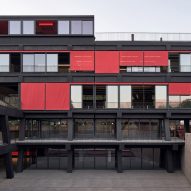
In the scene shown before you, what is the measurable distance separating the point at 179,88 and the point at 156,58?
4.99 meters

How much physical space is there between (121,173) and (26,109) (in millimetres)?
14835

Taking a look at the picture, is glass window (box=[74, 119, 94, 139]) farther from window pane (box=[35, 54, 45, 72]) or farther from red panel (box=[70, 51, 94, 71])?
window pane (box=[35, 54, 45, 72])

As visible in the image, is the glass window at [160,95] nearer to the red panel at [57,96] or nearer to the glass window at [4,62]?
the red panel at [57,96]

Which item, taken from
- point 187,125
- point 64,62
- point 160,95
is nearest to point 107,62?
point 64,62

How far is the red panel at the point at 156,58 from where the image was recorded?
4525cm

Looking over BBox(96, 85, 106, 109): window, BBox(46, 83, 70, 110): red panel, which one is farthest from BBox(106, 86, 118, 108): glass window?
BBox(46, 83, 70, 110): red panel

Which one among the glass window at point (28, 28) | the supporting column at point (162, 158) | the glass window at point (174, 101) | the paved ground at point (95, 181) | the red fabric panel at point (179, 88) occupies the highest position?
the glass window at point (28, 28)

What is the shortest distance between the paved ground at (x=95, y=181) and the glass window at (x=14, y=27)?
19005 millimetres

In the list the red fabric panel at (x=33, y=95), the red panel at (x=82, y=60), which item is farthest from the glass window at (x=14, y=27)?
the red panel at (x=82, y=60)

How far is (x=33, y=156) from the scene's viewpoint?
45.6m

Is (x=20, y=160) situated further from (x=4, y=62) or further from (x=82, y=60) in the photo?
(x=82, y=60)

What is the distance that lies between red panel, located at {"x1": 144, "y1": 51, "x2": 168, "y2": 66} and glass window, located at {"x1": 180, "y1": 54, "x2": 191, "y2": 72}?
2087mm

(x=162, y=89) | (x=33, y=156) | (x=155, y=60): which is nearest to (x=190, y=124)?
(x=162, y=89)

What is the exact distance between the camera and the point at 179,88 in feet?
147
